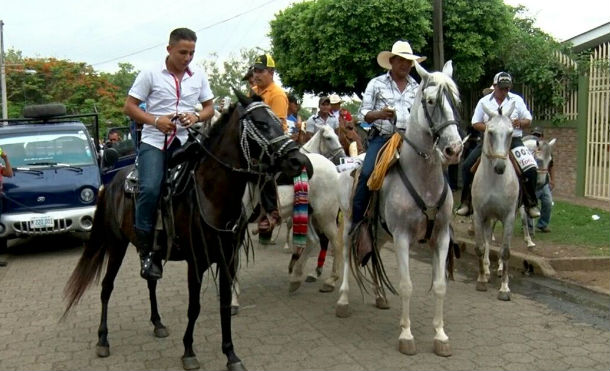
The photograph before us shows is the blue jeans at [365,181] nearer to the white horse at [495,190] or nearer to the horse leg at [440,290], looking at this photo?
the horse leg at [440,290]

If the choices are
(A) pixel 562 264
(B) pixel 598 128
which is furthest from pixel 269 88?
(B) pixel 598 128

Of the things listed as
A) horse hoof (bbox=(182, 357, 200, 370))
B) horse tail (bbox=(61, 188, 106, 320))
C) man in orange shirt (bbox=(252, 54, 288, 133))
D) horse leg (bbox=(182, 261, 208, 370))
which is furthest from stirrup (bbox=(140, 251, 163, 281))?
man in orange shirt (bbox=(252, 54, 288, 133))

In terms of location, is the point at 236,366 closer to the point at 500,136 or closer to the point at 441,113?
the point at 441,113

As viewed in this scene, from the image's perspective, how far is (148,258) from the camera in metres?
4.86

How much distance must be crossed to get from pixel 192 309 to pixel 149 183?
1104mm

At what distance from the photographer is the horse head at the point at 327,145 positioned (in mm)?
8281

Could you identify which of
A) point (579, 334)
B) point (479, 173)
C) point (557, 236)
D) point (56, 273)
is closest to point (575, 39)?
point (557, 236)

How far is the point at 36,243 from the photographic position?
11.6 metres

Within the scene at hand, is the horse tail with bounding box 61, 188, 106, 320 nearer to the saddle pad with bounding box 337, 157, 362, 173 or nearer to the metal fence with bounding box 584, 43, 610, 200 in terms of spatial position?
the saddle pad with bounding box 337, 157, 362, 173

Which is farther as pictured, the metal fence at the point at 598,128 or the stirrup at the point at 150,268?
the metal fence at the point at 598,128

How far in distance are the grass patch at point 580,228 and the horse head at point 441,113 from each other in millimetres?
4776

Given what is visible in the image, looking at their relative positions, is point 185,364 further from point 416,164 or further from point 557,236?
point 557,236

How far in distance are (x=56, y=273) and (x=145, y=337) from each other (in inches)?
150

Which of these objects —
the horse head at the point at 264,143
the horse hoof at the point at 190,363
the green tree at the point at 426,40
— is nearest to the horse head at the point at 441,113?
the horse head at the point at 264,143
